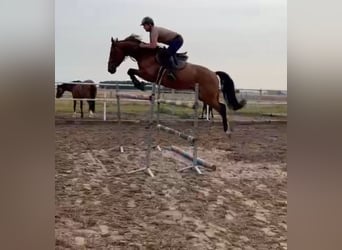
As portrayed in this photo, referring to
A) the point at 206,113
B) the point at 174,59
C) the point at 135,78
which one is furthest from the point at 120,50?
the point at 206,113

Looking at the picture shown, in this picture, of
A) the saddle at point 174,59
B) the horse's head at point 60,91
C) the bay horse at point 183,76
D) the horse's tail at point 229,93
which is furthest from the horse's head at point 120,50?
the horse's tail at point 229,93

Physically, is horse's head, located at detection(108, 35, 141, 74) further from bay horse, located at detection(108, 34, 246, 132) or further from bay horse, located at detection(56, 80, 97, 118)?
bay horse, located at detection(56, 80, 97, 118)

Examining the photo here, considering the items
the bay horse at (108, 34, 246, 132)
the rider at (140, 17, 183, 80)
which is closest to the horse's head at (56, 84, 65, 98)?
the bay horse at (108, 34, 246, 132)

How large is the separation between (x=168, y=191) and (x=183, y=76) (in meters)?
0.49

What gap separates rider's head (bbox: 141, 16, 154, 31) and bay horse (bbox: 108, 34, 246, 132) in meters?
0.06

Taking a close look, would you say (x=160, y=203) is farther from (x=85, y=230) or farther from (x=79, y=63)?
(x=79, y=63)

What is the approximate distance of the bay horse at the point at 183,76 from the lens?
1830 mm

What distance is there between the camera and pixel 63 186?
1.79m

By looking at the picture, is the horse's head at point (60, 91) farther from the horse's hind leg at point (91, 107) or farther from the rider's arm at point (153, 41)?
the rider's arm at point (153, 41)

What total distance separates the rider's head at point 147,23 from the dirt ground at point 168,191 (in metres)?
0.41

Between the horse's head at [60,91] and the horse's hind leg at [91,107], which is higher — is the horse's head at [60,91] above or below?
above
